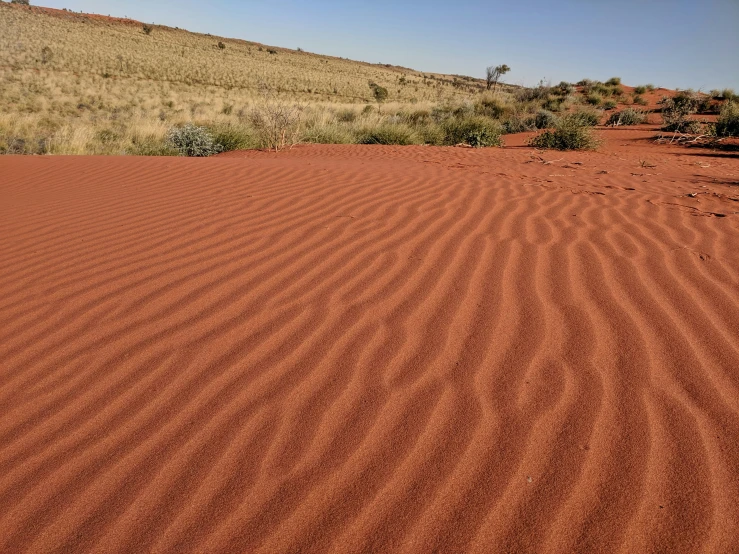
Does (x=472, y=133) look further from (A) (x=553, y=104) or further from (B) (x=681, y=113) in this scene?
(A) (x=553, y=104)

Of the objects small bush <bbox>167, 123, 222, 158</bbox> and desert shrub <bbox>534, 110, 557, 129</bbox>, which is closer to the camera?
small bush <bbox>167, 123, 222, 158</bbox>

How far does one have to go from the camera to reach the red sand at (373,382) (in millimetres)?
1543

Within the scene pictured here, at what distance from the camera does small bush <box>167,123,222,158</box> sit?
10438mm

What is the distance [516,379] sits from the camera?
84.7 inches

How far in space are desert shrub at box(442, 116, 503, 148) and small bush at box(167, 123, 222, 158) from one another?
18.2 ft

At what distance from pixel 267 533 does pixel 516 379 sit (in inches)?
45.7

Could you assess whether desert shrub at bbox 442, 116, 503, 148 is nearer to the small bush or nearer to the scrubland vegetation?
the scrubland vegetation

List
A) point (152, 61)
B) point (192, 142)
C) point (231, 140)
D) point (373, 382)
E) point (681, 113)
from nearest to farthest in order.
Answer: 1. point (373, 382)
2. point (192, 142)
3. point (231, 140)
4. point (681, 113)
5. point (152, 61)

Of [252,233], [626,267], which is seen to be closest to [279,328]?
[252,233]

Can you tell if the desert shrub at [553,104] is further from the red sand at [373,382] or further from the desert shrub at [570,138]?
the red sand at [373,382]

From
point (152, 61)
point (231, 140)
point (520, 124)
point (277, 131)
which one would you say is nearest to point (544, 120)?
point (520, 124)

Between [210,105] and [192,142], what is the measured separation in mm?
10788

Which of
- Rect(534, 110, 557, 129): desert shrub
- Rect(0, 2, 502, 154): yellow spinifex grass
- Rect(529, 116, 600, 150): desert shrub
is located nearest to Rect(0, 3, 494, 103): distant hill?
Rect(0, 2, 502, 154): yellow spinifex grass

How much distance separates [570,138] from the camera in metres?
10.7
